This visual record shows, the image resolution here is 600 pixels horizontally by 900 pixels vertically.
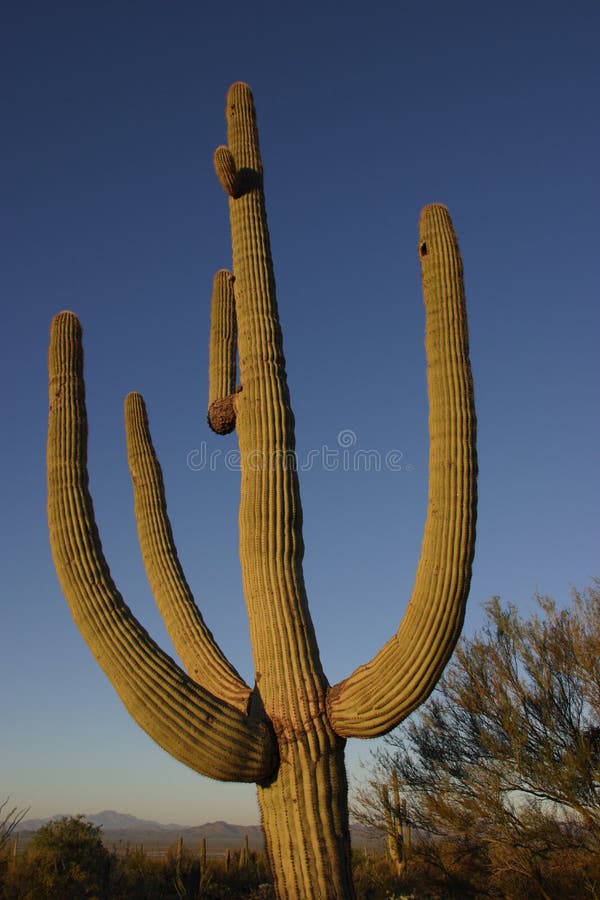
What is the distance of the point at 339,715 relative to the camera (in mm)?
4152

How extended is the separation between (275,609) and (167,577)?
1.11 m

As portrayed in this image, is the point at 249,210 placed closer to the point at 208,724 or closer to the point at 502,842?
the point at 208,724

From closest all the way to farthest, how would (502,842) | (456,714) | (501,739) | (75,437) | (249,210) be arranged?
(75,437) < (249,210) < (502,842) < (501,739) < (456,714)

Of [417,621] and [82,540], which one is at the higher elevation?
[82,540]

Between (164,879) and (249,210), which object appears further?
(164,879)

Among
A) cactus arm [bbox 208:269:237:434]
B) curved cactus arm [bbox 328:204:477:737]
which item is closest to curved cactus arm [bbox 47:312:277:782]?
curved cactus arm [bbox 328:204:477:737]

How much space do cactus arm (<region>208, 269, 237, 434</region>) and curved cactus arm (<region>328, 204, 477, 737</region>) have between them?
1.47m

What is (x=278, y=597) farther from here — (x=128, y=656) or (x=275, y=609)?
(x=128, y=656)

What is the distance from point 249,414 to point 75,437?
3.36 feet

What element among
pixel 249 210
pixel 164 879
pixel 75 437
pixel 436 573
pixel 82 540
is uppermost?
pixel 249 210

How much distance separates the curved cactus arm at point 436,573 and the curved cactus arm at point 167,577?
0.71m

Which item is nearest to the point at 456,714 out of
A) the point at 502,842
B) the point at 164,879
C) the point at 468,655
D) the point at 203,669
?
the point at 468,655

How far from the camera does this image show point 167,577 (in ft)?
17.3

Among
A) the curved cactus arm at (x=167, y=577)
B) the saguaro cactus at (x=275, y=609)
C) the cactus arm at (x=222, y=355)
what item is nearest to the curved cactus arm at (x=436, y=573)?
the saguaro cactus at (x=275, y=609)
